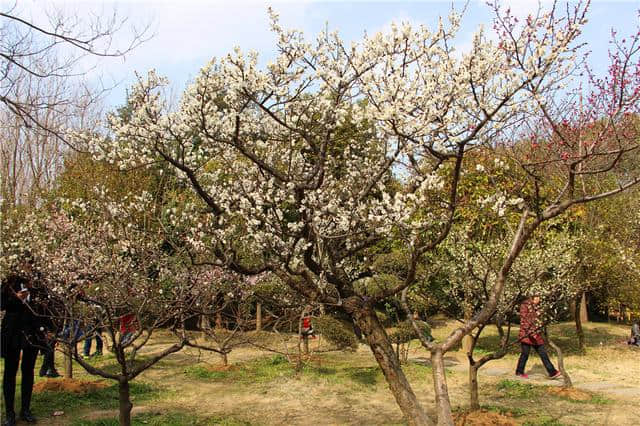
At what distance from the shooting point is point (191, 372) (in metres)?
9.71

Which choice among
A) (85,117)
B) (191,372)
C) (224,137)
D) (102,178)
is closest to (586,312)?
(191,372)

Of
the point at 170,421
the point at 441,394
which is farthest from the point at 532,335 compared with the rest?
the point at 170,421

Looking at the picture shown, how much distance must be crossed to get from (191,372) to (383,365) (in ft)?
19.4

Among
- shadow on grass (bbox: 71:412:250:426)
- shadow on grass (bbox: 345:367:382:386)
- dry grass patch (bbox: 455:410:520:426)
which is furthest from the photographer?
Answer: shadow on grass (bbox: 345:367:382:386)

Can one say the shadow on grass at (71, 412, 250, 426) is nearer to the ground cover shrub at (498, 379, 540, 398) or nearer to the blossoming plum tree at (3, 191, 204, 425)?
the blossoming plum tree at (3, 191, 204, 425)

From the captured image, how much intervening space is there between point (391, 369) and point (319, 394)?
3820mm

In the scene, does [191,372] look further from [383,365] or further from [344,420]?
[383,365]

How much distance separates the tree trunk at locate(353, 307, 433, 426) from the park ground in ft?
5.65

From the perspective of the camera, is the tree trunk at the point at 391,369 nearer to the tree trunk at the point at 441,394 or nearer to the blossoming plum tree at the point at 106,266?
the tree trunk at the point at 441,394

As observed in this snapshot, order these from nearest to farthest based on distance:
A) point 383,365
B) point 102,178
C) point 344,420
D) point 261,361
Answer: point 383,365 → point 344,420 → point 261,361 → point 102,178

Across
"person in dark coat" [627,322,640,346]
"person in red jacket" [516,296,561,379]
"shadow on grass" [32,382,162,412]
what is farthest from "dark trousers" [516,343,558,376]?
"shadow on grass" [32,382,162,412]

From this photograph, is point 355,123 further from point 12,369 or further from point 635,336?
point 635,336

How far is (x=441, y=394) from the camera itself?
4.22 m

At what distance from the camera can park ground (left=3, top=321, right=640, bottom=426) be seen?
21.7 ft
